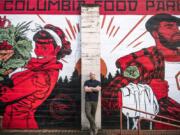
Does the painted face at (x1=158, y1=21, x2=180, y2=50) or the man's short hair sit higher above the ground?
the man's short hair

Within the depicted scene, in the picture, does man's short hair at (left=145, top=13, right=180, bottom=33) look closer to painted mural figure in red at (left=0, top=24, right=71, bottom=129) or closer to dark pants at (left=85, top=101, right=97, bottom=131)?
painted mural figure in red at (left=0, top=24, right=71, bottom=129)

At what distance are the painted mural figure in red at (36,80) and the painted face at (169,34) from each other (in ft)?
10.8

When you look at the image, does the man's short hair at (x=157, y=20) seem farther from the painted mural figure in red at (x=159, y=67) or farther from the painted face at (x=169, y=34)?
the painted face at (x=169, y=34)

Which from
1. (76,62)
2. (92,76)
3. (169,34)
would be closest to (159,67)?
(169,34)

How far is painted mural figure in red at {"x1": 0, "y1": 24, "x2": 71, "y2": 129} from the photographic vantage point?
11.5m

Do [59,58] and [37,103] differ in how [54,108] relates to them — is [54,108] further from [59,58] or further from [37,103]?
[59,58]

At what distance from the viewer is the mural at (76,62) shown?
11.6m

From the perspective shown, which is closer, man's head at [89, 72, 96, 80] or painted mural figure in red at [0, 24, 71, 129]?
man's head at [89, 72, 96, 80]

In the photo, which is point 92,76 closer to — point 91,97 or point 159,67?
point 91,97

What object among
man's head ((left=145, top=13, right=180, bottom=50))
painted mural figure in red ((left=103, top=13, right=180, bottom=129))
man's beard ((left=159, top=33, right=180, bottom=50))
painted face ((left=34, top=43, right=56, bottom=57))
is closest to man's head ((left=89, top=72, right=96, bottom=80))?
painted mural figure in red ((left=103, top=13, right=180, bottom=129))

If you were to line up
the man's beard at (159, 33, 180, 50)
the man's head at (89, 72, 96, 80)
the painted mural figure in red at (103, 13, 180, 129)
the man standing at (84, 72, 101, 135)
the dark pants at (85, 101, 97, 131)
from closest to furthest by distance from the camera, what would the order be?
the dark pants at (85, 101, 97, 131)
the man standing at (84, 72, 101, 135)
the man's head at (89, 72, 96, 80)
the painted mural figure in red at (103, 13, 180, 129)
the man's beard at (159, 33, 180, 50)

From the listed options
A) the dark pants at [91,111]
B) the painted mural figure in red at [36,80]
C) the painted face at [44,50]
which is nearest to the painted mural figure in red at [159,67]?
the dark pants at [91,111]

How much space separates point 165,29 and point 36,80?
4827 mm

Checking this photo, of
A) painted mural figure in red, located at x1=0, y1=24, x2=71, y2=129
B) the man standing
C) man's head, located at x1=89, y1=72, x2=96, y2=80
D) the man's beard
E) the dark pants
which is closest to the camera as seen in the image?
the dark pants
